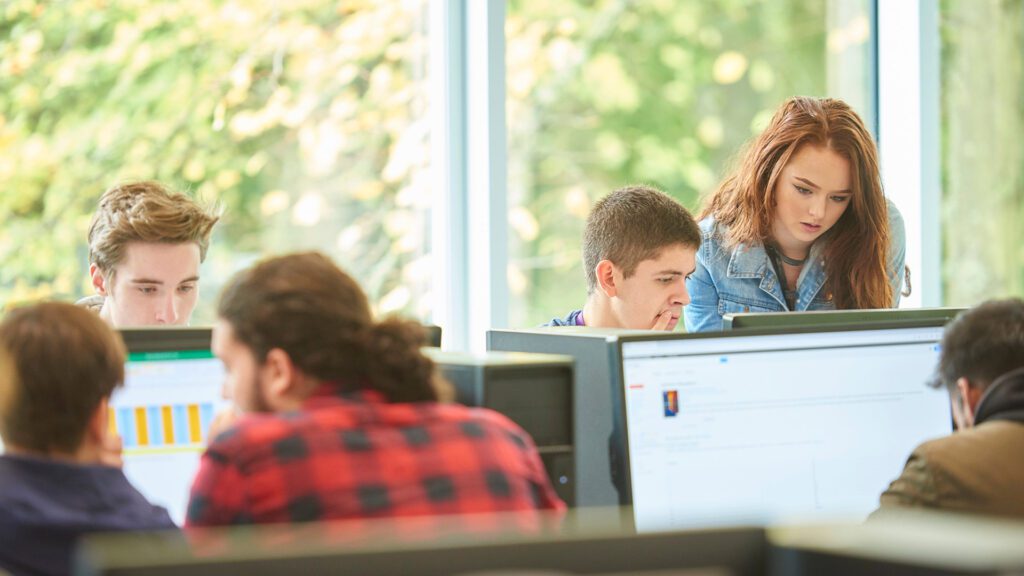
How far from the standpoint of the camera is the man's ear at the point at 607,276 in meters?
2.59

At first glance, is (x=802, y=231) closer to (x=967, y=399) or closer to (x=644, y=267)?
(x=644, y=267)

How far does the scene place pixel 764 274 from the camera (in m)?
2.80

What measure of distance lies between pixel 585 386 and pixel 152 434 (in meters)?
0.63

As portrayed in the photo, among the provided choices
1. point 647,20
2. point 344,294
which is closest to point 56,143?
point 647,20

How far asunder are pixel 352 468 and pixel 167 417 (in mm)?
505

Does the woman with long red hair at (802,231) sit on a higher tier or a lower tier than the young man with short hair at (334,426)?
higher

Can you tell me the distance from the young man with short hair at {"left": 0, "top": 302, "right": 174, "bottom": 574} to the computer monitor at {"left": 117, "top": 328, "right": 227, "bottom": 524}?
0.64 ft

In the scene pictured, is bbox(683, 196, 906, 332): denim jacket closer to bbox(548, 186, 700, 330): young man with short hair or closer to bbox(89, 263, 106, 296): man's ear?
bbox(548, 186, 700, 330): young man with short hair

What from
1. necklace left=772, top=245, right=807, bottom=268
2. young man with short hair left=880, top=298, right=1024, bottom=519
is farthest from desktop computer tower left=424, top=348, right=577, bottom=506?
necklace left=772, top=245, right=807, bottom=268

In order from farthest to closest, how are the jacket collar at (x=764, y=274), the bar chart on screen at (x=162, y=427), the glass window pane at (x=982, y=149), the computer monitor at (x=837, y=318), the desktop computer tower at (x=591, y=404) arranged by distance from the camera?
the glass window pane at (x=982, y=149) → the jacket collar at (x=764, y=274) → the computer monitor at (x=837, y=318) → the desktop computer tower at (x=591, y=404) → the bar chart on screen at (x=162, y=427)

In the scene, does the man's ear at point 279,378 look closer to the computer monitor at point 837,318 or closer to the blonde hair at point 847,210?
the computer monitor at point 837,318

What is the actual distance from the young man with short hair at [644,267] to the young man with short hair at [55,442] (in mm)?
1224

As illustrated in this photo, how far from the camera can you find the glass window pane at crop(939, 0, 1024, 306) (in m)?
4.41

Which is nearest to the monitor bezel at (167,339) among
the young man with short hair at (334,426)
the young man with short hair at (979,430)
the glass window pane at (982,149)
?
the young man with short hair at (334,426)
